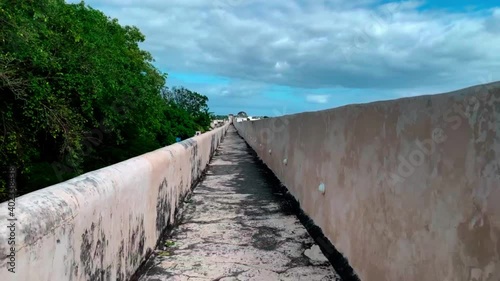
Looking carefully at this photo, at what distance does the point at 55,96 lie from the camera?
1256 cm

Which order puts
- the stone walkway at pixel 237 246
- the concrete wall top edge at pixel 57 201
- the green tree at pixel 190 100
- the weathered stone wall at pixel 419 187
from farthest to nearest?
the green tree at pixel 190 100
the stone walkway at pixel 237 246
the weathered stone wall at pixel 419 187
the concrete wall top edge at pixel 57 201

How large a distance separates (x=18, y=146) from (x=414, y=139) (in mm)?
11224

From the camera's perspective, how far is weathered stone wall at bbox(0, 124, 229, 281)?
74.0 inches

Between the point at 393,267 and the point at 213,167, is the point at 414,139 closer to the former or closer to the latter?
the point at 393,267

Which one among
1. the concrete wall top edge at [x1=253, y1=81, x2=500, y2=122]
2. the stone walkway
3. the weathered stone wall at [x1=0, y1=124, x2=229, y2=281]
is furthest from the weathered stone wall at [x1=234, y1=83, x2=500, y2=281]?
the weathered stone wall at [x1=0, y1=124, x2=229, y2=281]

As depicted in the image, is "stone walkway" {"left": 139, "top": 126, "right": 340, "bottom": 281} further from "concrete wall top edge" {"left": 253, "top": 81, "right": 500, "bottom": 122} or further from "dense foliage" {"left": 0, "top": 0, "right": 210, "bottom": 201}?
"dense foliage" {"left": 0, "top": 0, "right": 210, "bottom": 201}

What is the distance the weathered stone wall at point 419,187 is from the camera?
197cm

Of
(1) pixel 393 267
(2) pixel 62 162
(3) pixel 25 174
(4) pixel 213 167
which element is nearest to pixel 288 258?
(1) pixel 393 267

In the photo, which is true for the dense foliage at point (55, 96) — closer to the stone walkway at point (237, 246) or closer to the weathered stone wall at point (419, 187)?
the stone walkway at point (237, 246)

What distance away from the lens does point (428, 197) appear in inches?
99.0

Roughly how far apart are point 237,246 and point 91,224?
2.49m

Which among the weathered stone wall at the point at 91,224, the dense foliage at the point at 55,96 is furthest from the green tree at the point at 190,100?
the weathered stone wall at the point at 91,224

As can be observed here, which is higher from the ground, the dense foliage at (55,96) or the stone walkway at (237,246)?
the dense foliage at (55,96)

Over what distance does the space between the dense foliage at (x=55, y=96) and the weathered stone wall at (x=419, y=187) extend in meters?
9.09
